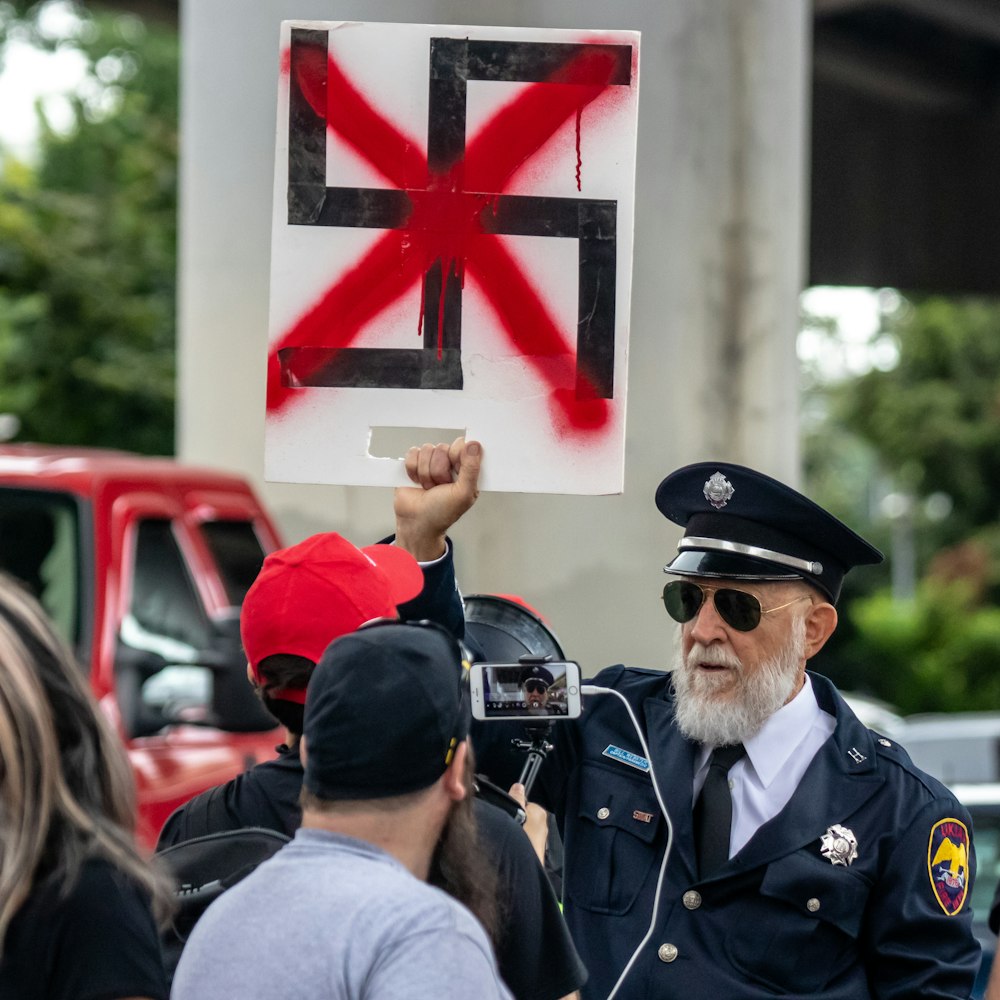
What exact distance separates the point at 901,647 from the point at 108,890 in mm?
31443

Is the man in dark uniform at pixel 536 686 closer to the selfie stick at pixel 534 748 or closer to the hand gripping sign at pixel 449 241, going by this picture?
the selfie stick at pixel 534 748

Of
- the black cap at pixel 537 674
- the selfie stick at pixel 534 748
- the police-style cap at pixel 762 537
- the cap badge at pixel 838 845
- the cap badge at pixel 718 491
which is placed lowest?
the cap badge at pixel 838 845

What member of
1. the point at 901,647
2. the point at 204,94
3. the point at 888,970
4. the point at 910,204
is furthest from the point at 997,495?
the point at 888,970

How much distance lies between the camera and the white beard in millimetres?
2982

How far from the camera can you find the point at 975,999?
14.1 ft

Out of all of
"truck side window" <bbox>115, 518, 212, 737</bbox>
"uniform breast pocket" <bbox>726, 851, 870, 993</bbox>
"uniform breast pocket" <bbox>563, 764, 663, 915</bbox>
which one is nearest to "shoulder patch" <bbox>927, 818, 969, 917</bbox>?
"uniform breast pocket" <bbox>726, 851, 870, 993</bbox>

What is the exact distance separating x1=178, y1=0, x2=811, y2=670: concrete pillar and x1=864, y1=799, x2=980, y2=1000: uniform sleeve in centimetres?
377

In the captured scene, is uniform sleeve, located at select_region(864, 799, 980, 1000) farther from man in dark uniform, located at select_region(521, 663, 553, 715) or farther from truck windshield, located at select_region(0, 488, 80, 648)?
truck windshield, located at select_region(0, 488, 80, 648)

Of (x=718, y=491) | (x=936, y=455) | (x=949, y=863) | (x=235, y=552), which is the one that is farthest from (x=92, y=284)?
(x=936, y=455)

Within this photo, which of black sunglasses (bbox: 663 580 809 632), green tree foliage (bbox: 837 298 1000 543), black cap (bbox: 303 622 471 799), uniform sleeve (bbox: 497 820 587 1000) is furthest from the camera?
green tree foliage (bbox: 837 298 1000 543)

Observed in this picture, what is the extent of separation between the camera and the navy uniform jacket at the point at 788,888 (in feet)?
9.16

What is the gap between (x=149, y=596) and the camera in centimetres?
563

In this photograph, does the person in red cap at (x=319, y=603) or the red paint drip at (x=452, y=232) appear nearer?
the person in red cap at (x=319, y=603)

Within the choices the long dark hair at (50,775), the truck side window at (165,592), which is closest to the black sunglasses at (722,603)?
the long dark hair at (50,775)
